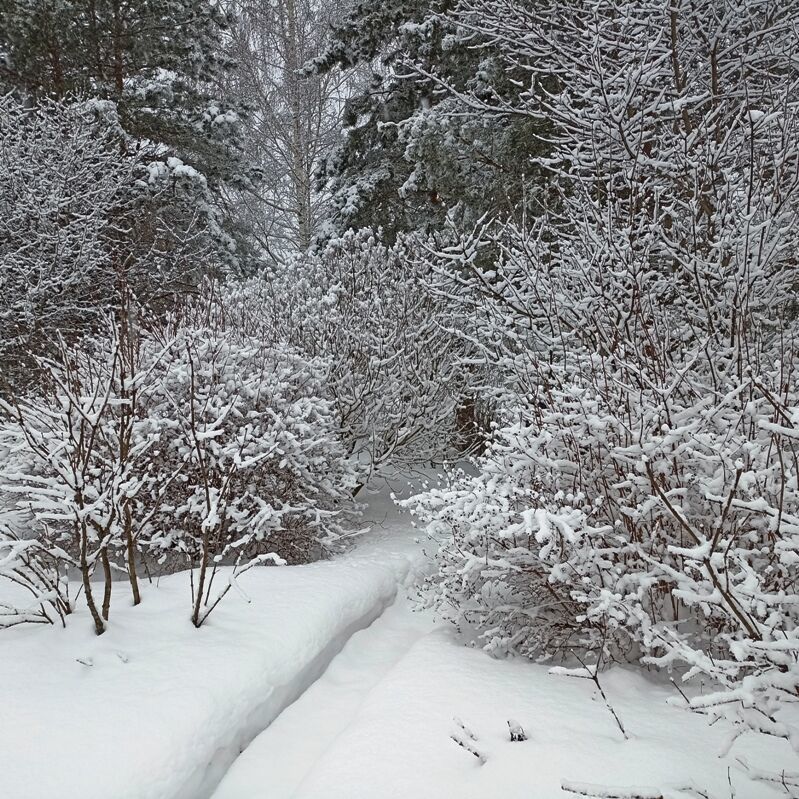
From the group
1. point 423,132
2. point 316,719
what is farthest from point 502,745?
point 423,132

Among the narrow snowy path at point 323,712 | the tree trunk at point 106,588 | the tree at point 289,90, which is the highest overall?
the tree at point 289,90

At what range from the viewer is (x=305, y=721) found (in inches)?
125

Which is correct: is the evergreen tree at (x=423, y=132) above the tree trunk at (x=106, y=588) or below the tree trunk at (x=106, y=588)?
above

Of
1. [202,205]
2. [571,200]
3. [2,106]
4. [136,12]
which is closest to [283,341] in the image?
[571,200]

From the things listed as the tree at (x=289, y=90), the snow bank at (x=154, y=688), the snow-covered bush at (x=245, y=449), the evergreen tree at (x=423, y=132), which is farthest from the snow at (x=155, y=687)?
the tree at (x=289, y=90)

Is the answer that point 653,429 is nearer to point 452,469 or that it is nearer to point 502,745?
point 502,745

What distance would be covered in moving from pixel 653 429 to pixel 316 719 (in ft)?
7.64

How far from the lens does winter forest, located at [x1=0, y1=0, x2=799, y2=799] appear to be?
2.52 meters

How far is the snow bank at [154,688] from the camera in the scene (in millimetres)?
2361

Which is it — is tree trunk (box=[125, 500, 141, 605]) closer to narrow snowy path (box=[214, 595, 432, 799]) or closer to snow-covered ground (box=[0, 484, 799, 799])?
snow-covered ground (box=[0, 484, 799, 799])

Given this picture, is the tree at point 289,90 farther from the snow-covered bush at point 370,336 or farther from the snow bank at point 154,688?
the snow bank at point 154,688

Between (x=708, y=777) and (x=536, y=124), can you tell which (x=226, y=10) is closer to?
(x=536, y=124)

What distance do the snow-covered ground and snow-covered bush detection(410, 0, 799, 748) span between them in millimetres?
372

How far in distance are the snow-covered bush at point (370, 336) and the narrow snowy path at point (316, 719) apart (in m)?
3.26
